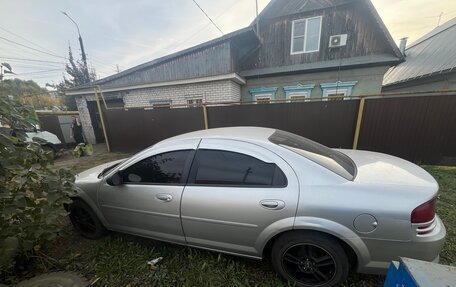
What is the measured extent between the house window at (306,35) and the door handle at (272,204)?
928cm

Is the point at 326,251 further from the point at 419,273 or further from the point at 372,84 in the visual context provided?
the point at 372,84

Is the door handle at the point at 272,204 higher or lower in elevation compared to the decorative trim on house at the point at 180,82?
lower

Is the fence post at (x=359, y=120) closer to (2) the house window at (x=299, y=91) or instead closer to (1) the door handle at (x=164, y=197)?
(2) the house window at (x=299, y=91)

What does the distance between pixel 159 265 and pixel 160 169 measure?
3.72 ft

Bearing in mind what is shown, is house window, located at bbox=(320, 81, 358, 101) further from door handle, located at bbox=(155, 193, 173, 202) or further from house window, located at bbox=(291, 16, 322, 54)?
door handle, located at bbox=(155, 193, 173, 202)

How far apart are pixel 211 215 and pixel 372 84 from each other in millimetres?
9319

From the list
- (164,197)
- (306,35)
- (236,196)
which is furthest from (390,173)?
(306,35)

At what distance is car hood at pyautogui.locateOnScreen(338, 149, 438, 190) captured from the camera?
1.57 metres

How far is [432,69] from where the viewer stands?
9.18m

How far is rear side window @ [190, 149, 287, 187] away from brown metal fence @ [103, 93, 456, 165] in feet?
13.1

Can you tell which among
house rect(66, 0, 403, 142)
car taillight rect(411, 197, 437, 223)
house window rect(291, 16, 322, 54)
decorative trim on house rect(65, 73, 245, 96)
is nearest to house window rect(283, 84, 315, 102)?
house rect(66, 0, 403, 142)

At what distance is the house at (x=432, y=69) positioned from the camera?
845cm

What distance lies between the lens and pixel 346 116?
501cm

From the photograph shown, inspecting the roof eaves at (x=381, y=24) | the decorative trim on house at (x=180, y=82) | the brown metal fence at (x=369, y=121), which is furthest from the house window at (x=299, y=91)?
the brown metal fence at (x=369, y=121)
